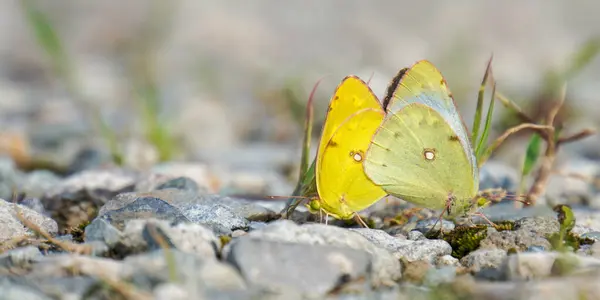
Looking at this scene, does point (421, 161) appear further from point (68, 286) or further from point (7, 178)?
point (7, 178)

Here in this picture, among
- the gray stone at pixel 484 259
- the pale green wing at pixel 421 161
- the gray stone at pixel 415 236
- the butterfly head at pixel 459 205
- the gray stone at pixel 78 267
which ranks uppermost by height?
the pale green wing at pixel 421 161

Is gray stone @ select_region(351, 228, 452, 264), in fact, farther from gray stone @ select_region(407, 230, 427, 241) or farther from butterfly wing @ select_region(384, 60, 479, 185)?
butterfly wing @ select_region(384, 60, 479, 185)

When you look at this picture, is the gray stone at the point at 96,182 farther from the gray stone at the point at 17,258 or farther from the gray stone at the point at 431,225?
the gray stone at the point at 431,225

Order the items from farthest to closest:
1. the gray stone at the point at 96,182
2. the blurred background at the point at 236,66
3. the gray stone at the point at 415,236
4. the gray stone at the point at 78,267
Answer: the blurred background at the point at 236,66, the gray stone at the point at 96,182, the gray stone at the point at 415,236, the gray stone at the point at 78,267

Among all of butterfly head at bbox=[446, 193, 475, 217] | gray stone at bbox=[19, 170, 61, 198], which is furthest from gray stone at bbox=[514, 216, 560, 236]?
gray stone at bbox=[19, 170, 61, 198]

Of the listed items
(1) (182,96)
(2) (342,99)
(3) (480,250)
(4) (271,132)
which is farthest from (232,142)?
(3) (480,250)

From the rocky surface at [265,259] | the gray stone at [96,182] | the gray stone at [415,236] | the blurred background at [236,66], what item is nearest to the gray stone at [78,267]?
the rocky surface at [265,259]

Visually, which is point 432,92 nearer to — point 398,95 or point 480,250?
point 398,95

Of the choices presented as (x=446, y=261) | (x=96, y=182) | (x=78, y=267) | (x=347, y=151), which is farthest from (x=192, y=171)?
(x=78, y=267)
